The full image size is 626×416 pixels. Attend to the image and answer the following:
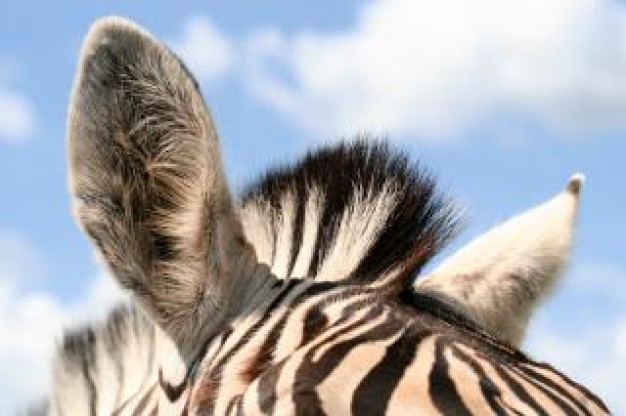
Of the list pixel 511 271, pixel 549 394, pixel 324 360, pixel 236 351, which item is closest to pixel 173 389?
pixel 236 351

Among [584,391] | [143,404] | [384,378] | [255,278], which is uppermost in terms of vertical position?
[255,278]

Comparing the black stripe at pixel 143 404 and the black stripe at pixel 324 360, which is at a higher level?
the black stripe at pixel 324 360

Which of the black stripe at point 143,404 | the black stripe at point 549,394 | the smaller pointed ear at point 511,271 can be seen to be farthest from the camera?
the smaller pointed ear at point 511,271

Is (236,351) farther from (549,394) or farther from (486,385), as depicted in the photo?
(549,394)

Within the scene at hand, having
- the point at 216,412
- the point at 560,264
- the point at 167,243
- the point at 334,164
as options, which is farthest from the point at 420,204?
the point at 216,412

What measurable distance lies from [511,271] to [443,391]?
6.29 feet

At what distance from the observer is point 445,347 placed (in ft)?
12.1

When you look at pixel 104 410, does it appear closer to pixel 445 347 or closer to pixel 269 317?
pixel 269 317

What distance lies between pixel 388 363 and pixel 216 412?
20.6 inches

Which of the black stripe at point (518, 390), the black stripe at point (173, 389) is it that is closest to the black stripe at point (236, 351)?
the black stripe at point (173, 389)

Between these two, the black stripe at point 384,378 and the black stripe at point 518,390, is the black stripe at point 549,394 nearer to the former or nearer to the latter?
the black stripe at point 518,390

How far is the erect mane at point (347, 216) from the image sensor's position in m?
4.52

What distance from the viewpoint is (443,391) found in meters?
3.44

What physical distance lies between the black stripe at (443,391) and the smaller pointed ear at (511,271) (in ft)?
5.16
